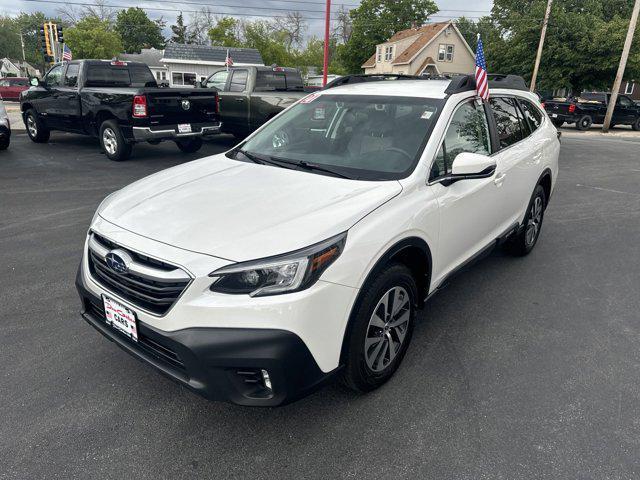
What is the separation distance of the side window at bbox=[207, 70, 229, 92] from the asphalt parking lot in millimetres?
8758

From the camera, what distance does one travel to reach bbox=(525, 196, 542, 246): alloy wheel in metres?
4.92

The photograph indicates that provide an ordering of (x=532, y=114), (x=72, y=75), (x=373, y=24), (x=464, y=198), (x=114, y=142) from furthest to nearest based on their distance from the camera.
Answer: (x=373, y=24)
(x=72, y=75)
(x=114, y=142)
(x=532, y=114)
(x=464, y=198)

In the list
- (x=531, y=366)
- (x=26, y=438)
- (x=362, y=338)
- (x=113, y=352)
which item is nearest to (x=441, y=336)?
(x=531, y=366)

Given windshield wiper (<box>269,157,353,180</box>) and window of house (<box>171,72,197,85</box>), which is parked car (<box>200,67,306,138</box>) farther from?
window of house (<box>171,72,197,85</box>)

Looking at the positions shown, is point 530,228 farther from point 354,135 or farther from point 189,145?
point 189,145

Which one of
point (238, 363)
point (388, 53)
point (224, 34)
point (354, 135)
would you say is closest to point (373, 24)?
point (388, 53)

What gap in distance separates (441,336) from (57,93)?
416 inches

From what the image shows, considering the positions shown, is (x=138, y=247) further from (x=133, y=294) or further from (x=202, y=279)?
(x=202, y=279)

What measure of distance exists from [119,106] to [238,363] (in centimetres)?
857

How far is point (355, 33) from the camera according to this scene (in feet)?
187

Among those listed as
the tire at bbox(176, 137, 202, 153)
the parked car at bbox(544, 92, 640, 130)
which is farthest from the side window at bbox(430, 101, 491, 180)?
the parked car at bbox(544, 92, 640, 130)

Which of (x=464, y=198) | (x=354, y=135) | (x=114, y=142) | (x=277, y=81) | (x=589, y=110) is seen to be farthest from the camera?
(x=589, y=110)

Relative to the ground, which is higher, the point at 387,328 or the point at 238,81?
the point at 238,81

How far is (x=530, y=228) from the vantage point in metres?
5.01
